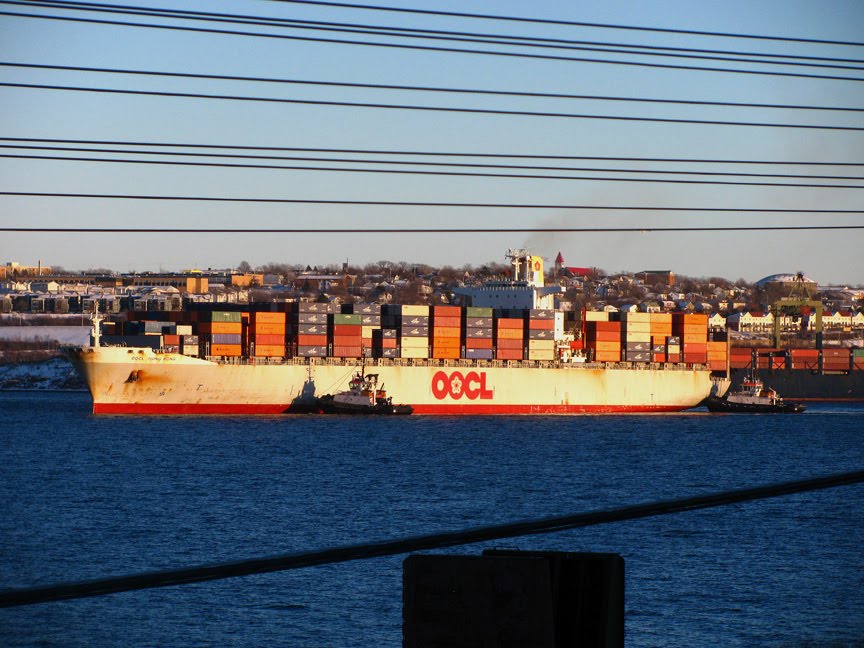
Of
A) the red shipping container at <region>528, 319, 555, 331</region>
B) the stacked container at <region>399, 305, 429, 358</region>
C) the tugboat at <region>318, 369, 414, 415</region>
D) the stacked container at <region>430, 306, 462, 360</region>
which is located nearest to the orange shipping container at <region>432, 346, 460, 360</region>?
the stacked container at <region>430, 306, 462, 360</region>

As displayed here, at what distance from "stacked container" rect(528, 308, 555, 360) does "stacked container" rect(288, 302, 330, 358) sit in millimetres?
8832

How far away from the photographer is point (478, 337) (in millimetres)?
50750

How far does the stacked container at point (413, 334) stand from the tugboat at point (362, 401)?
285 centimetres

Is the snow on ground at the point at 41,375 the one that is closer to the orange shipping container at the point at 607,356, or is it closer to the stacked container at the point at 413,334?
the stacked container at the point at 413,334

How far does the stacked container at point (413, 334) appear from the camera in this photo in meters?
49.6

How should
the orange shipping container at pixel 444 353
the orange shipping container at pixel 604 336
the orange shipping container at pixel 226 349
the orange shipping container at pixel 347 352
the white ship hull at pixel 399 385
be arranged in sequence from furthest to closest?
the orange shipping container at pixel 604 336
the orange shipping container at pixel 444 353
the orange shipping container at pixel 347 352
the orange shipping container at pixel 226 349
the white ship hull at pixel 399 385

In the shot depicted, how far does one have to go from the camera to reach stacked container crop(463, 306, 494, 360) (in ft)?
166

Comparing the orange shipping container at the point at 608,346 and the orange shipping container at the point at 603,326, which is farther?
the orange shipping container at the point at 603,326

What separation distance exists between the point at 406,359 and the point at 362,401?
4.01 metres

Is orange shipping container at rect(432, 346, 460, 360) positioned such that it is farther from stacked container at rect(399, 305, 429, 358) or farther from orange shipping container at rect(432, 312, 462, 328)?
orange shipping container at rect(432, 312, 462, 328)

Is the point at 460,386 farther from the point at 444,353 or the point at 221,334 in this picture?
the point at 221,334

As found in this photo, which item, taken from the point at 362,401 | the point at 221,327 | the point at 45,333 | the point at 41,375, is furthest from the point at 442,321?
the point at 45,333

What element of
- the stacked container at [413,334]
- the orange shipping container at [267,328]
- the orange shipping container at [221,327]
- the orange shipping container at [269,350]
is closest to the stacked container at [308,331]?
the orange shipping container at [267,328]

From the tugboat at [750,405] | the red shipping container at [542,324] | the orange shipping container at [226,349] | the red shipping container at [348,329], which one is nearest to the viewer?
the orange shipping container at [226,349]
